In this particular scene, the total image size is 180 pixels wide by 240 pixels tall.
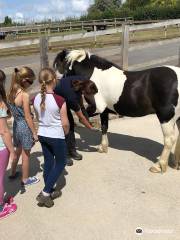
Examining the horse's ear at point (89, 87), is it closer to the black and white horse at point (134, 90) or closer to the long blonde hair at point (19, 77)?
the black and white horse at point (134, 90)

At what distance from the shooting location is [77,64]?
17.2ft

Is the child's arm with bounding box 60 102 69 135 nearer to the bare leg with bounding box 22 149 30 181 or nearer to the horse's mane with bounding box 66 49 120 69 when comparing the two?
the bare leg with bounding box 22 149 30 181

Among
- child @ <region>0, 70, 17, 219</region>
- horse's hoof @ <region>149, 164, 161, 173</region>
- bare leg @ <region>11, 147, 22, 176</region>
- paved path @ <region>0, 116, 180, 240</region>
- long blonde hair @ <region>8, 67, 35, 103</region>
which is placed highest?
long blonde hair @ <region>8, 67, 35, 103</region>

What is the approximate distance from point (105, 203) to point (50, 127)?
0.96 meters

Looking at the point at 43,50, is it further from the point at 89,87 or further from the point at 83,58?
the point at 89,87

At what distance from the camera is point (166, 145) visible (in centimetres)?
473

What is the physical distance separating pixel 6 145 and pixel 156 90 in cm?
191

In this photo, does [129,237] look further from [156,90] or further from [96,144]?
[96,144]

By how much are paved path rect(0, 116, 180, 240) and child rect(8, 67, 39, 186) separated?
43 cm

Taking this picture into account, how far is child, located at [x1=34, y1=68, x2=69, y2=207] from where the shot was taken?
373 centimetres

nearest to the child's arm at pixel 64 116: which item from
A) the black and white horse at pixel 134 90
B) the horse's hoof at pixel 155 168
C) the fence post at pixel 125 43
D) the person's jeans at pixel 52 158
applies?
the person's jeans at pixel 52 158

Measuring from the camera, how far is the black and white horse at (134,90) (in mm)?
4568

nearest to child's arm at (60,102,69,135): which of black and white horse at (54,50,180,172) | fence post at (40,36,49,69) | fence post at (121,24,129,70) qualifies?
black and white horse at (54,50,180,172)

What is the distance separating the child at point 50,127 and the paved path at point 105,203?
0.26m
